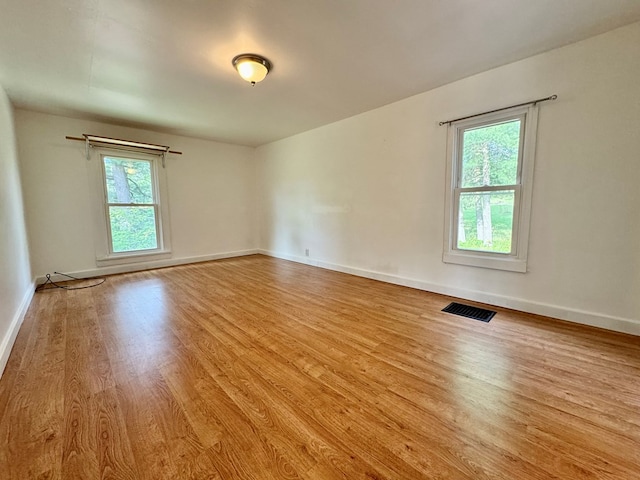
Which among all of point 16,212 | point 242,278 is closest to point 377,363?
point 242,278

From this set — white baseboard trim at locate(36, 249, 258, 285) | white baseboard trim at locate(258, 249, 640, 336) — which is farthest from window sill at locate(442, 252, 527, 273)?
white baseboard trim at locate(36, 249, 258, 285)

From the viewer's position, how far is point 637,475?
1074mm

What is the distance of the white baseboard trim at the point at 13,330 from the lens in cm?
188

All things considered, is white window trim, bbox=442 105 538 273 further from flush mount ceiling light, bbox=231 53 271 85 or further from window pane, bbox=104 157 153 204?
window pane, bbox=104 157 153 204

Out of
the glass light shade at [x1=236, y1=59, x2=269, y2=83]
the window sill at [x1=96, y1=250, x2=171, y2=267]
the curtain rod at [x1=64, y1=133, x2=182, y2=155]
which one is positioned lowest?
the window sill at [x1=96, y1=250, x2=171, y2=267]

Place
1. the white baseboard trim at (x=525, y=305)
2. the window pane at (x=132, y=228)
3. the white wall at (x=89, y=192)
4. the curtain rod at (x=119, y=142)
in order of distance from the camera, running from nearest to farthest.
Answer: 1. the white baseboard trim at (x=525, y=305)
2. the white wall at (x=89, y=192)
3. the curtain rod at (x=119, y=142)
4. the window pane at (x=132, y=228)

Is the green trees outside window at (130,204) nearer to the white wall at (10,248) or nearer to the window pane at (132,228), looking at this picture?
the window pane at (132,228)

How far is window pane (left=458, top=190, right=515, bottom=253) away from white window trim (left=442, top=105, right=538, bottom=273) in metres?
0.05

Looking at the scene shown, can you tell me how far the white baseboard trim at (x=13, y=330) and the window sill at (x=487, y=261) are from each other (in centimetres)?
401

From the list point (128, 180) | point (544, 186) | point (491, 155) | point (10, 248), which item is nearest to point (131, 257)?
point (128, 180)

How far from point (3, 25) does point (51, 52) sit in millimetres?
348

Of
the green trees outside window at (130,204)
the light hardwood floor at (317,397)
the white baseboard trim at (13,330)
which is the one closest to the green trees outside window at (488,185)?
the light hardwood floor at (317,397)

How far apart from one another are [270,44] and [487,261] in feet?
9.90

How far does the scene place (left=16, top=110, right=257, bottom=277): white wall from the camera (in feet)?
12.5
